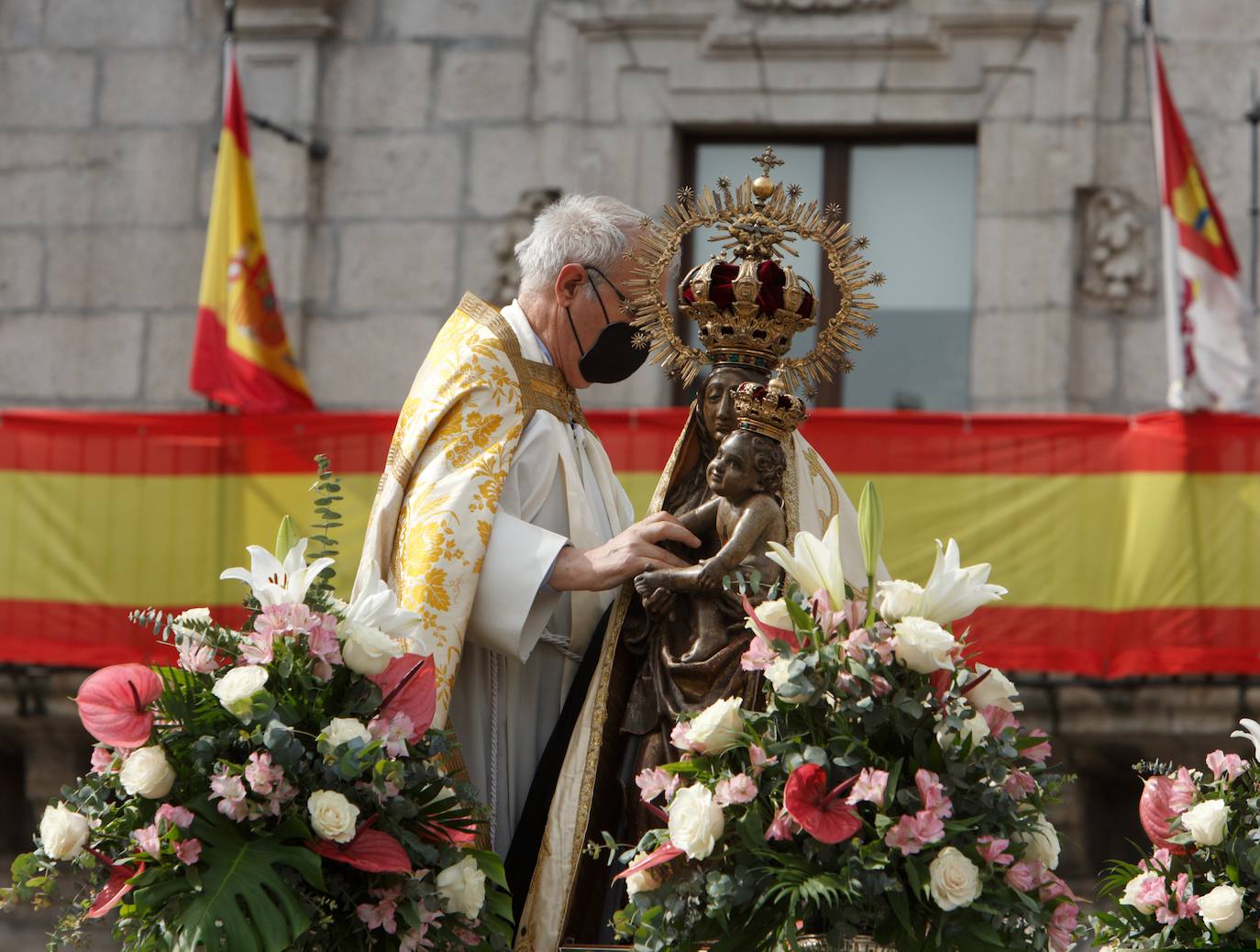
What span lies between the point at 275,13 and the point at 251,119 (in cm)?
51

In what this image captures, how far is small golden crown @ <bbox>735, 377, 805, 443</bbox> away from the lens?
3.93 metres

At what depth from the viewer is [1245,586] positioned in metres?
7.15

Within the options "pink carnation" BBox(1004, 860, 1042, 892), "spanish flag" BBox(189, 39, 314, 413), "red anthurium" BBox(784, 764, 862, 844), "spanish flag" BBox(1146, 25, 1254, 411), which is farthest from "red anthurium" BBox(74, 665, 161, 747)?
"spanish flag" BBox(1146, 25, 1254, 411)

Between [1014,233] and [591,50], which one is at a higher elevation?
[591,50]

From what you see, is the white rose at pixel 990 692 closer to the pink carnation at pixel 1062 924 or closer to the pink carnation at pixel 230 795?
the pink carnation at pixel 1062 924

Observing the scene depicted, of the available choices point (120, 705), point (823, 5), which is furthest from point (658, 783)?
point (823, 5)

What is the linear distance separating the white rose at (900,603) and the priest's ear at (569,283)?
1181mm

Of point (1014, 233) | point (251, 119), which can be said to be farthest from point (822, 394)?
point (251, 119)

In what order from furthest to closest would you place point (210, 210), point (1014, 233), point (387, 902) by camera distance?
1. point (210, 210)
2. point (1014, 233)
3. point (387, 902)

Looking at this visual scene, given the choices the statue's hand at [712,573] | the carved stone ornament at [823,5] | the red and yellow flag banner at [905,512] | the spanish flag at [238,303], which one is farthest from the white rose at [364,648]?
the carved stone ornament at [823,5]

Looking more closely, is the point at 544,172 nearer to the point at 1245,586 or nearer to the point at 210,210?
the point at 210,210

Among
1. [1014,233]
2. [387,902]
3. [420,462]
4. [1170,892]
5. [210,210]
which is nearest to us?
[387,902]

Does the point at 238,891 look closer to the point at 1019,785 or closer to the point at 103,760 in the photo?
the point at 103,760

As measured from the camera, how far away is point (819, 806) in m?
3.41
